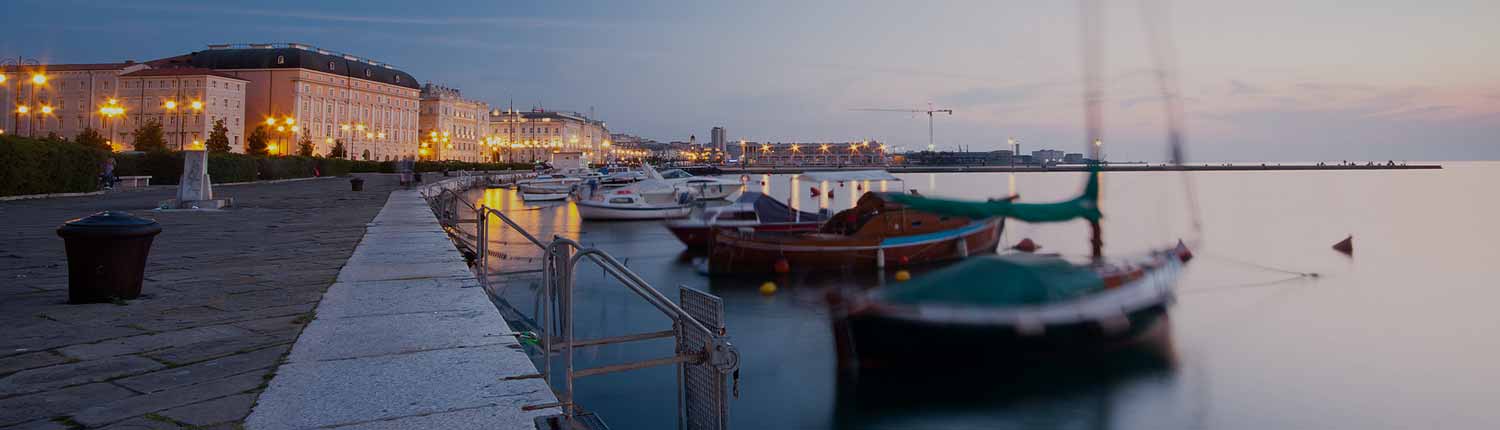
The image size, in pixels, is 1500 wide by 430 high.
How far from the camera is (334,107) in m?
102

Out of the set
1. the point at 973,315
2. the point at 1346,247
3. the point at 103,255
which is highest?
the point at 103,255

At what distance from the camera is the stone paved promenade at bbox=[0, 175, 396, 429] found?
3.51 meters

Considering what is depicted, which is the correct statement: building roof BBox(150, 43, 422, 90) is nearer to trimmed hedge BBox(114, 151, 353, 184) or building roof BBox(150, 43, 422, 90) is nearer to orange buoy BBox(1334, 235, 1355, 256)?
trimmed hedge BBox(114, 151, 353, 184)

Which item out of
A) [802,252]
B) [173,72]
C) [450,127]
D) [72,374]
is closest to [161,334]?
[72,374]

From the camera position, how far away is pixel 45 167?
68.4 ft

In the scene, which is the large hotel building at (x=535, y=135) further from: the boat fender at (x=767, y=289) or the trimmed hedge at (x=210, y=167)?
the boat fender at (x=767, y=289)

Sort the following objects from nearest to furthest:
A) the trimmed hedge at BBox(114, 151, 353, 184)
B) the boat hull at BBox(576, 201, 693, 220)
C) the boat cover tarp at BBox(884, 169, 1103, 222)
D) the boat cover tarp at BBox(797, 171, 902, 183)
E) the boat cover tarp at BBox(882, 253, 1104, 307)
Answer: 1. the boat cover tarp at BBox(882, 253, 1104, 307)
2. the boat cover tarp at BBox(884, 169, 1103, 222)
3. the boat cover tarp at BBox(797, 171, 902, 183)
4. the trimmed hedge at BBox(114, 151, 353, 184)
5. the boat hull at BBox(576, 201, 693, 220)

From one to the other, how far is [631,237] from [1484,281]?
23.1 meters

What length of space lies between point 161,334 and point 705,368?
333 cm

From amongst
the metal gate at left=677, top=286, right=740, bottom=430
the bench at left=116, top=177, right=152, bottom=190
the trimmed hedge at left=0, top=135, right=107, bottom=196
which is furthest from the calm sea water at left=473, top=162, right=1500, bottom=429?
the bench at left=116, top=177, right=152, bottom=190

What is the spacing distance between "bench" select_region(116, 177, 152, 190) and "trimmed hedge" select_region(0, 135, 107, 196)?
438 cm

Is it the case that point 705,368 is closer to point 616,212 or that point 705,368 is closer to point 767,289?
point 767,289

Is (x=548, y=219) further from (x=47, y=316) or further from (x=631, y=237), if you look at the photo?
(x=47, y=316)

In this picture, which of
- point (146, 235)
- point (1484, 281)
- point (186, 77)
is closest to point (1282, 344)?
point (1484, 281)
